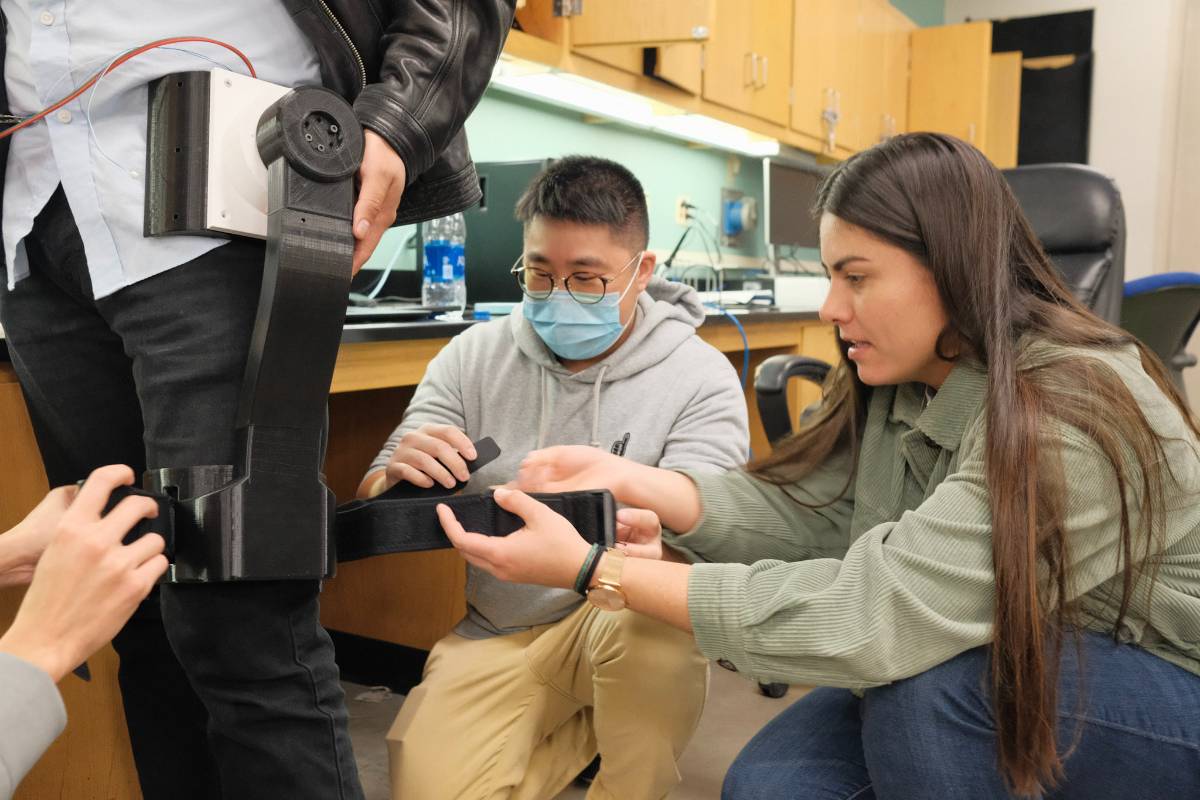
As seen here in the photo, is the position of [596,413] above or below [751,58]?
below

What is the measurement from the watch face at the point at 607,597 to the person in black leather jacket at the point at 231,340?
0.79 feet

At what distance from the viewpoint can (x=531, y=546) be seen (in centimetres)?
94

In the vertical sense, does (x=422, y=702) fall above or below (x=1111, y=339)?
below

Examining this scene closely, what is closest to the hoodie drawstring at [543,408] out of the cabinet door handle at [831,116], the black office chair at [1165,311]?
the black office chair at [1165,311]

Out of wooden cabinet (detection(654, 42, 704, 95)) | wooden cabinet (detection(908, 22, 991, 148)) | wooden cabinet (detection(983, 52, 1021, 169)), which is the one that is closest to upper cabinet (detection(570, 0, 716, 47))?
wooden cabinet (detection(654, 42, 704, 95))

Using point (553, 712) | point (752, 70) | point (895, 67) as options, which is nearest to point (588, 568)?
point (553, 712)

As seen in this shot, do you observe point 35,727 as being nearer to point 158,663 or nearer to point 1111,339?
point 158,663

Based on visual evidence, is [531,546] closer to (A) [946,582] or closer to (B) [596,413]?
(A) [946,582]

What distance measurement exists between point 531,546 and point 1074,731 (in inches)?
19.8

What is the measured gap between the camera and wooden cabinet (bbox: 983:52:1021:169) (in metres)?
5.31

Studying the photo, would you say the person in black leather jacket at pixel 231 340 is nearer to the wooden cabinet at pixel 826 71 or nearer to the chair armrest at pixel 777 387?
the chair armrest at pixel 777 387

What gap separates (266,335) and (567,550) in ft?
1.11

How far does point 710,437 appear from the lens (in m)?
1.45

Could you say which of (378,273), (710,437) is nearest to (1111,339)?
(710,437)
